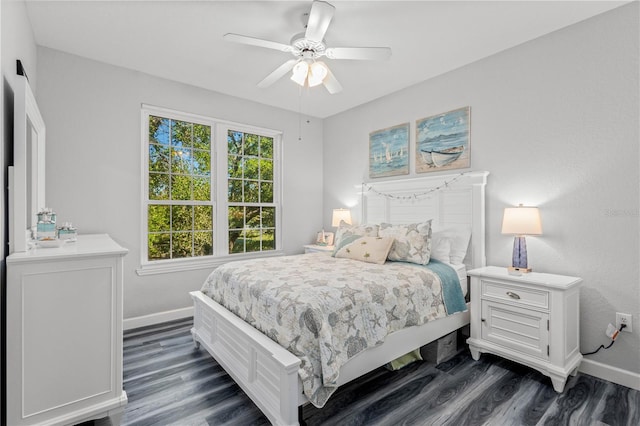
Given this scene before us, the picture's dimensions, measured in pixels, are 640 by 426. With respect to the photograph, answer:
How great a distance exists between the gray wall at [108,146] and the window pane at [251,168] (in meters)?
0.58

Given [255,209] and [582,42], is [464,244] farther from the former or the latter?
[255,209]

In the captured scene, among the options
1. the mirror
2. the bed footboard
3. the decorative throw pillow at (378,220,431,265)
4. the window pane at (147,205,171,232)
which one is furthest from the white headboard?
the mirror

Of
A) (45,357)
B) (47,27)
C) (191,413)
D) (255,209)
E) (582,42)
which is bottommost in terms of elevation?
(191,413)

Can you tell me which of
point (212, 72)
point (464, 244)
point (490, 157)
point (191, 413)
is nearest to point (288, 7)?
point (212, 72)

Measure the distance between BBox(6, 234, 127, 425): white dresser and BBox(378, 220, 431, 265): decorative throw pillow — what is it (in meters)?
2.18

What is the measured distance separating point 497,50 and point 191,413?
12.3 feet

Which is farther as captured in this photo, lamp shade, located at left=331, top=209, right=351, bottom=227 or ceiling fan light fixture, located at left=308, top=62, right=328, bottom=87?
lamp shade, located at left=331, top=209, right=351, bottom=227

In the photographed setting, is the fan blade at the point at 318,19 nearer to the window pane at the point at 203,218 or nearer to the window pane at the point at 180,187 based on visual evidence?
the window pane at the point at 180,187

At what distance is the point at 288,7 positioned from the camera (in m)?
2.26

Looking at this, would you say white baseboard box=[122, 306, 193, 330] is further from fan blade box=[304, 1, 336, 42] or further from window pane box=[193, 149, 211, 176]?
fan blade box=[304, 1, 336, 42]

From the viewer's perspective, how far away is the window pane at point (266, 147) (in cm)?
438

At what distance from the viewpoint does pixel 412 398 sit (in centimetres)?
206

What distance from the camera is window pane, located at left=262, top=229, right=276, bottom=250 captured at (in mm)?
4383

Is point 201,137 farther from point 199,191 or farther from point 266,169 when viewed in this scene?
point 266,169
